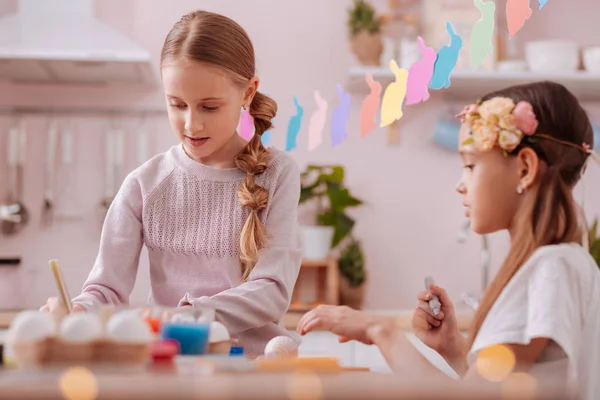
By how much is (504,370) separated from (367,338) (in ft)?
1.35

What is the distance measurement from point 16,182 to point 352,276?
53.1 inches

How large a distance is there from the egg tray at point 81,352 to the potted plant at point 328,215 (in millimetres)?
2468

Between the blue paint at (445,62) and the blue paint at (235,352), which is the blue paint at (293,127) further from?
the blue paint at (235,352)

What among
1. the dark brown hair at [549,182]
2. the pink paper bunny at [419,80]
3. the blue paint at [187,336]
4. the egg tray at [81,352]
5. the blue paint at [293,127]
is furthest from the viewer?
the blue paint at [293,127]

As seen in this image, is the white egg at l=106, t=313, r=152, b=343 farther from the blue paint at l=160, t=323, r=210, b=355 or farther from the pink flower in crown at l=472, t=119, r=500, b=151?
the pink flower in crown at l=472, t=119, r=500, b=151

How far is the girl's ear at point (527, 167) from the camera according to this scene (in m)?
1.22

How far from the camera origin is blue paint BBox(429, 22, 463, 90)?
189 centimetres

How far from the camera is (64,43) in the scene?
9.97ft

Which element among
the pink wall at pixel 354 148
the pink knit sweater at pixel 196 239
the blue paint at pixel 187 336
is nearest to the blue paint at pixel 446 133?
the pink wall at pixel 354 148

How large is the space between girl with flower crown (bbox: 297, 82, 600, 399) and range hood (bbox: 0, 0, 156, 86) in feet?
6.38

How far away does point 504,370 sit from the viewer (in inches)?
28.0

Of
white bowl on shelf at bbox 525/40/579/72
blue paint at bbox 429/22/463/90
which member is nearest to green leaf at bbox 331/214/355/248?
white bowl on shelf at bbox 525/40/579/72

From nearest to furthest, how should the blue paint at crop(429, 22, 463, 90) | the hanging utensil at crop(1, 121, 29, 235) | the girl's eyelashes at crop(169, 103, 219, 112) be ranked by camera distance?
the girl's eyelashes at crop(169, 103, 219, 112), the blue paint at crop(429, 22, 463, 90), the hanging utensil at crop(1, 121, 29, 235)

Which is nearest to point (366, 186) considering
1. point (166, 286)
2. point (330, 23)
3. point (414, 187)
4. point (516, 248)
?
point (414, 187)
